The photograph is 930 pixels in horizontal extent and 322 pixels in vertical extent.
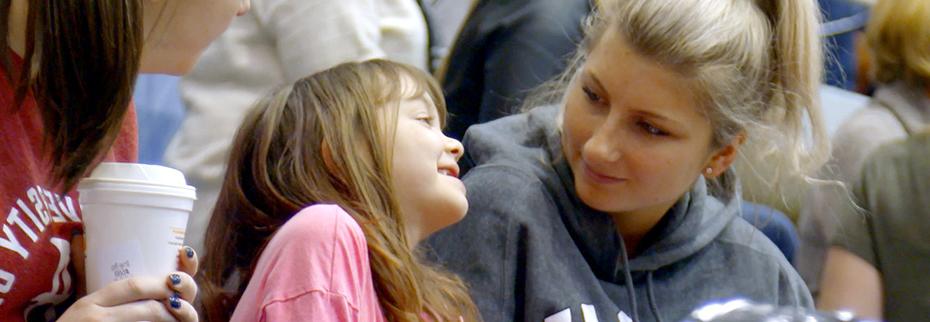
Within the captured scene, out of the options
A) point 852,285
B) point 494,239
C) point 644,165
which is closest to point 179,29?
point 494,239

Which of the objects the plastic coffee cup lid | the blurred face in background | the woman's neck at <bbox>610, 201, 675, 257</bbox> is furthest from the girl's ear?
the woman's neck at <bbox>610, 201, 675, 257</bbox>

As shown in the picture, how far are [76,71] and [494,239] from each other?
100cm

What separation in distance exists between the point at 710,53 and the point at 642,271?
0.39m

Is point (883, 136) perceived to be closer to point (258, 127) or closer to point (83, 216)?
point (258, 127)

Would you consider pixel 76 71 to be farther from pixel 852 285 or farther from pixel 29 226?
pixel 852 285

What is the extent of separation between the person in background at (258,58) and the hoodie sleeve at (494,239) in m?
0.41

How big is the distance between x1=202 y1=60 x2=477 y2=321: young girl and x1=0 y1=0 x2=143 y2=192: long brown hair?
0.34 m

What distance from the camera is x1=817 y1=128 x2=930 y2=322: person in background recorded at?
2646mm

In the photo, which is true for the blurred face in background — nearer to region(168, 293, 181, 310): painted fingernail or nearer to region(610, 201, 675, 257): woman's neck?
region(168, 293, 181, 310): painted fingernail

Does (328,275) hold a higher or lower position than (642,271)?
higher

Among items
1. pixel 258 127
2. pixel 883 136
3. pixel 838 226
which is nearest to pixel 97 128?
pixel 258 127

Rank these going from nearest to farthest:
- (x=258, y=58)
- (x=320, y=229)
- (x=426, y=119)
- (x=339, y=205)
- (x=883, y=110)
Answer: (x=320, y=229)
(x=339, y=205)
(x=426, y=119)
(x=258, y=58)
(x=883, y=110)

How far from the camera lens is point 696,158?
8.24 feet

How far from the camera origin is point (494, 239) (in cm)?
245
